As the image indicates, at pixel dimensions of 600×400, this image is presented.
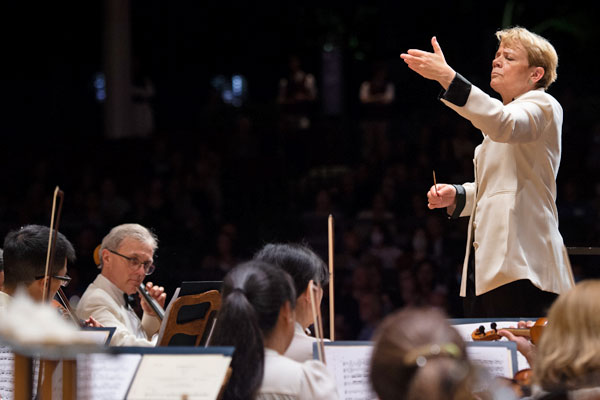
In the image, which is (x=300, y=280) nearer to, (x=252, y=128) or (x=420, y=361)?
(x=420, y=361)

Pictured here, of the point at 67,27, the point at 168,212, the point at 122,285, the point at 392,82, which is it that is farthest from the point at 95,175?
the point at 122,285

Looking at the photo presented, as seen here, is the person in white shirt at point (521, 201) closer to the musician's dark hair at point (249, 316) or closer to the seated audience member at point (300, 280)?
the seated audience member at point (300, 280)

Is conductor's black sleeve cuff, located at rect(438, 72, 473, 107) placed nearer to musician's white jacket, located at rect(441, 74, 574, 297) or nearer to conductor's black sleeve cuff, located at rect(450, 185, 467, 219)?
musician's white jacket, located at rect(441, 74, 574, 297)

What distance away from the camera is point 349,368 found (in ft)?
9.04

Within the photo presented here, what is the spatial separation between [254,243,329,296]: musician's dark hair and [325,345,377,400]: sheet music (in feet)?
0.81

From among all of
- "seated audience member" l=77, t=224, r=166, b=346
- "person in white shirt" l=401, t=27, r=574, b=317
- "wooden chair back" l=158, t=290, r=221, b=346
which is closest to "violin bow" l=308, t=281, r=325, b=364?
"wooden chair back" l=158, t=290, r=221, b=346

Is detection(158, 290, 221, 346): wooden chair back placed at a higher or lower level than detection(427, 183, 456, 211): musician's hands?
lower

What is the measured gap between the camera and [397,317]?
1784 mm

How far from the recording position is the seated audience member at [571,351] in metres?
1.99

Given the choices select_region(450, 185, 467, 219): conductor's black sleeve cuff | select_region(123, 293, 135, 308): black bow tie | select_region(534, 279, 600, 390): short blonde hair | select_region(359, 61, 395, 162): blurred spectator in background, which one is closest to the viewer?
select_region(534, 279, 600, 390): short blonde hair

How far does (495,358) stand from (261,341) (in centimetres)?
84

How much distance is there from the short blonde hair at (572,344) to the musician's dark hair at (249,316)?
0.68 meters

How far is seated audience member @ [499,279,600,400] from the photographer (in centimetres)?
199

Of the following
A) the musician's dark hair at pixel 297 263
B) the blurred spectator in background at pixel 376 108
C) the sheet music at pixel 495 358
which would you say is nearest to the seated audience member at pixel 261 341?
the musician's dark hair at pixel 297 263
